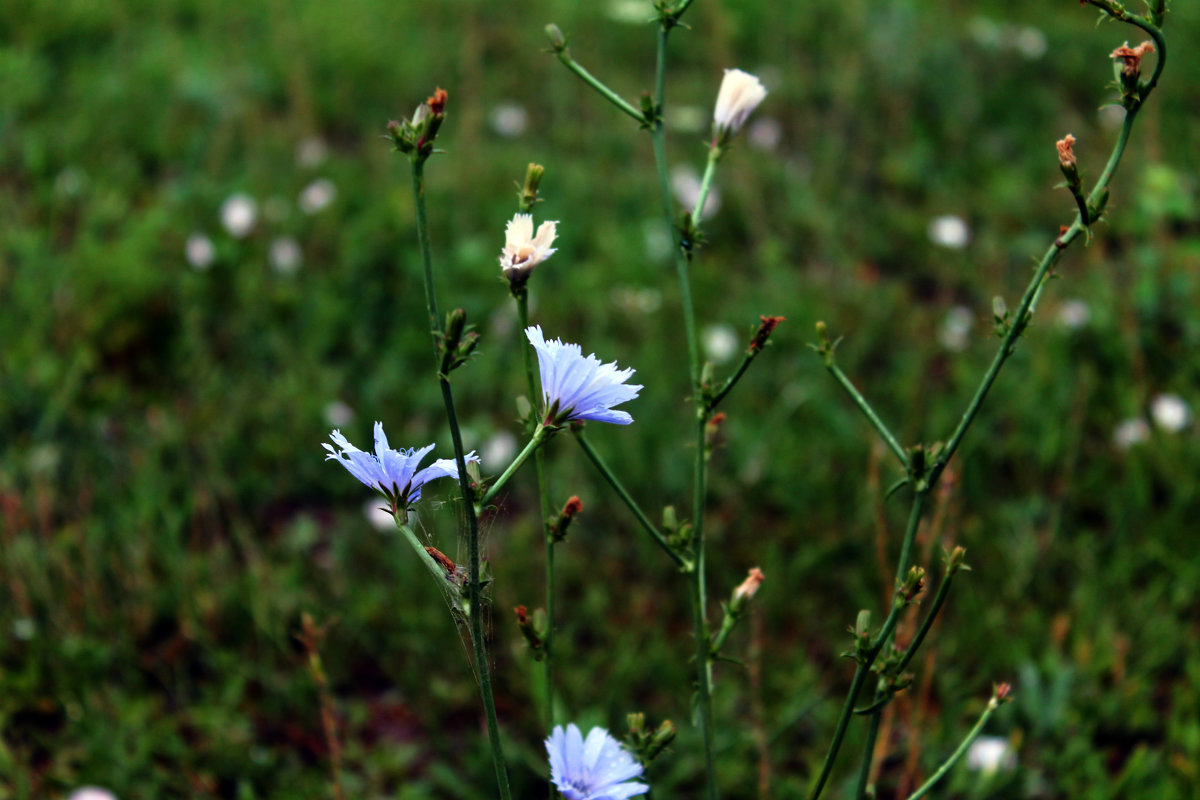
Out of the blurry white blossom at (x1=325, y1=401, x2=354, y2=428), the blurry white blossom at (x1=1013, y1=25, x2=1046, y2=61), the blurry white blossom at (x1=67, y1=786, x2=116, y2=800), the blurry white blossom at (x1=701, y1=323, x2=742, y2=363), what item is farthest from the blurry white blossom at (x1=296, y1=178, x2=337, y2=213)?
the blurry white blossom at (x1=1013, y1=25, x2=1046, y2=61)

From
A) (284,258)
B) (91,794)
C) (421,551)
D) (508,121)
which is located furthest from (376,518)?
(508,121)

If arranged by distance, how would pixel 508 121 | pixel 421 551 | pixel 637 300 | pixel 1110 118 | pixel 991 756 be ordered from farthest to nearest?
1. pixel 1110 118
2. pixel 508 121
3. pixel 637 300
4. pixel 991 756
5. pixel 421 551

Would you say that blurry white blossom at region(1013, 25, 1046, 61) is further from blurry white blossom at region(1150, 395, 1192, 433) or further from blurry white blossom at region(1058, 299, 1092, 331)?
blurry white blossom at region(1150, 395, 1192, 433)


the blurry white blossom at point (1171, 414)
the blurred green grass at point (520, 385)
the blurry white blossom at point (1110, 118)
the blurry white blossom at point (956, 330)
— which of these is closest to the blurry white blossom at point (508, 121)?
the blurred green grass at point (520, 385)

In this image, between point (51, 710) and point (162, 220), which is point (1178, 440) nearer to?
point (51, 710)

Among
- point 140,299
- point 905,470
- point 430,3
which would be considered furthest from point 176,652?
point 430,3

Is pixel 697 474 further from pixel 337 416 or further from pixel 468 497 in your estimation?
pixel 337 416
